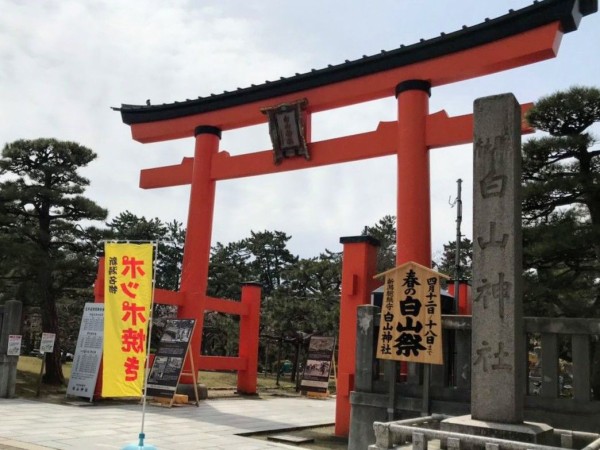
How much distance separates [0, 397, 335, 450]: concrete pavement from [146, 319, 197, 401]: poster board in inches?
21.5

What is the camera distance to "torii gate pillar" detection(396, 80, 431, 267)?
10.2 metres

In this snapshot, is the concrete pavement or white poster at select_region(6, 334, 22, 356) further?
white poster at select_region(6, 334, 22, 356)

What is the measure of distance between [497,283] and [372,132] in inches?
256

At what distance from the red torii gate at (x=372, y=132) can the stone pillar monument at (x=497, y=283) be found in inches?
163

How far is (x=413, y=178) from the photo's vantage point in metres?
10.5

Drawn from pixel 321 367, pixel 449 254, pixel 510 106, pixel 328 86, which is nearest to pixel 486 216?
pixel 510 106

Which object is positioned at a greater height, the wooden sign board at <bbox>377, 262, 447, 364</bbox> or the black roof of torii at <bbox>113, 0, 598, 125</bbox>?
the black roof of torii at <bbox>113, 0, 598, 125</bbox>

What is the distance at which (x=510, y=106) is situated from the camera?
593 cm

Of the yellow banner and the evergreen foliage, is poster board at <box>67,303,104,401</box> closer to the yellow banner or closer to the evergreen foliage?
the evergreen foliage

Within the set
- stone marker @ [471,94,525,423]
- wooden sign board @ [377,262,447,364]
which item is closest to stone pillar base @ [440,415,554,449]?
stone marker @ [471,94,525,423]

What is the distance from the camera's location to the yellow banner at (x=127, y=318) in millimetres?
6246

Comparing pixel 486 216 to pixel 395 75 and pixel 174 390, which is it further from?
pixel 174 390

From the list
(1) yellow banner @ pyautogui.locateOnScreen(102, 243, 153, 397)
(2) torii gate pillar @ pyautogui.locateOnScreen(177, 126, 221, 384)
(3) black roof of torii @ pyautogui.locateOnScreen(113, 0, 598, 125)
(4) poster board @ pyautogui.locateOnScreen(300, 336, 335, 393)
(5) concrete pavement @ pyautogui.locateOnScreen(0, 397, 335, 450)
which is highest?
(3) black roof of torii @ pyautogui.locateOnScreen(113, 0, 598, 125)

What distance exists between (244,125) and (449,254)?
88.2ft
